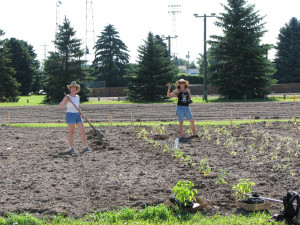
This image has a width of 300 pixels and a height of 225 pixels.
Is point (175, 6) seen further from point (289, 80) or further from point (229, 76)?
point (229, 76)

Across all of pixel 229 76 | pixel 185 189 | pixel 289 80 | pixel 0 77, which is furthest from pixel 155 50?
pixel 185 189

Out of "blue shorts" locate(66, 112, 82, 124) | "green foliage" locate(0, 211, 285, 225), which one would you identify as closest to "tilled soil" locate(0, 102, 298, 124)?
"blue shorts" locate(66, 112, 82, 124)

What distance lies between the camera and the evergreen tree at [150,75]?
38531 mm

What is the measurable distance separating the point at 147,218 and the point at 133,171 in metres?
2.79

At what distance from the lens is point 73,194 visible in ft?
21.4

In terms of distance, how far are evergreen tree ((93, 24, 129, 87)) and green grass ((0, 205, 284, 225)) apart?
207 feet

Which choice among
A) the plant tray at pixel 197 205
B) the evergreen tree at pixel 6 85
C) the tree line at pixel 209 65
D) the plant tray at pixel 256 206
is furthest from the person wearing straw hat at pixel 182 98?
the evergreen tree at pixel 6 85

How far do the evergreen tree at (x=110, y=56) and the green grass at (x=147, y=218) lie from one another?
6313 centimetres

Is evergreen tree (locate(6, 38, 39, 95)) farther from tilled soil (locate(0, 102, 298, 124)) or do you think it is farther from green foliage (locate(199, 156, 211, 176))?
green foliage (locate(199, 156, 211, 176))

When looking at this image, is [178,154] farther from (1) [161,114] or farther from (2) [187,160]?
(1) [161,114]

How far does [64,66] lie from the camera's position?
4250 centimetres

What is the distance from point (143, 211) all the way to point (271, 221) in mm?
1666

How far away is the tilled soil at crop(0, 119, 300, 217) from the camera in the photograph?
241 inches

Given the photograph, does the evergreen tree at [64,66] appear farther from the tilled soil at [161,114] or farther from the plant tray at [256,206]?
the plant tray at [256,206]
